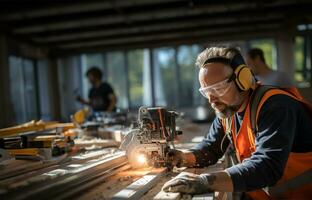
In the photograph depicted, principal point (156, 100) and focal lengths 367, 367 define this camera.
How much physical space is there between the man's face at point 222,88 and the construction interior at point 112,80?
0.36m

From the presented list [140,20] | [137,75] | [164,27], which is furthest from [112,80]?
[140,20]

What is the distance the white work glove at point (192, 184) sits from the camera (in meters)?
1.46

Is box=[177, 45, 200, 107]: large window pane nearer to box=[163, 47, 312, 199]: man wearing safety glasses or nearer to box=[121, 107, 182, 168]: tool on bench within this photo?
box=[121, 107, 182, 168]: tool on bench

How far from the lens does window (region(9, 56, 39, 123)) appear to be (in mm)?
6833

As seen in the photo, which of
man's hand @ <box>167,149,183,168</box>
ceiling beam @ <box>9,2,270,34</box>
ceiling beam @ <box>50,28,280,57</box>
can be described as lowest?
man's hand @ <box>167,149,183,168</box>

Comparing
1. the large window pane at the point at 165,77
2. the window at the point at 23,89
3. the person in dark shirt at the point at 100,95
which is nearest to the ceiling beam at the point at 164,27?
the window at the point at 23,89

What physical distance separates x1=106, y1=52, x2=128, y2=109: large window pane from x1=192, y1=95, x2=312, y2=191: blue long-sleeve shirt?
26.3 feet

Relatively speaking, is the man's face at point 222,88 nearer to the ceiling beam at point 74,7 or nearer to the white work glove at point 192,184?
the white work glove at point 192,184

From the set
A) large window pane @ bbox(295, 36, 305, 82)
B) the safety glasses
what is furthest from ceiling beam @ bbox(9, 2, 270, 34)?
the safety glasses

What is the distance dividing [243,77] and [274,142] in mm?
344

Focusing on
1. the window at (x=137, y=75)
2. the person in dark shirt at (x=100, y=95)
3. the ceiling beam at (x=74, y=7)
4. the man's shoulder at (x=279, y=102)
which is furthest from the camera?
the window at (x=137, y=75)

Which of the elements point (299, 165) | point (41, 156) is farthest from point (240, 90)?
point (41, 156)

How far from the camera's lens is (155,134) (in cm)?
202

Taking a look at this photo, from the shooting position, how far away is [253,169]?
1.50 meters
